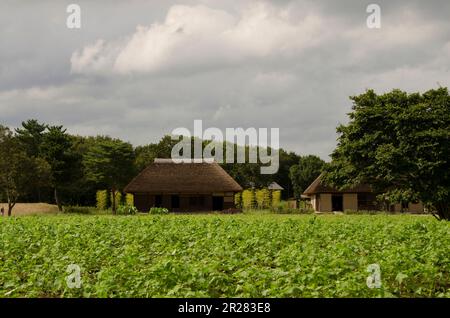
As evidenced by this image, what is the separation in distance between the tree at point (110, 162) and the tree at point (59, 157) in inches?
71.9

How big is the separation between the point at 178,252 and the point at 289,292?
4799 millimetres

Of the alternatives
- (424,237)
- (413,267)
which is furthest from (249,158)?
(413,267)

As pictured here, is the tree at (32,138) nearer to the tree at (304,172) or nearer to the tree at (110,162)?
the tree at (110,162)

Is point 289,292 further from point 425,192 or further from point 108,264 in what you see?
point 425,192

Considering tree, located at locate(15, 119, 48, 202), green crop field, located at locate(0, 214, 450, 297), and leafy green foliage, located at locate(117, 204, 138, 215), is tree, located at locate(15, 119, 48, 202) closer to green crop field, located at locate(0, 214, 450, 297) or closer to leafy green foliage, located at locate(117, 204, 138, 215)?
leafy green foliage, located at locate(117, 204, 138, 215)

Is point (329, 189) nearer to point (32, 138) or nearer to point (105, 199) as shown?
point (105, 199)

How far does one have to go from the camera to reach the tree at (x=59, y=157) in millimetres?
44656

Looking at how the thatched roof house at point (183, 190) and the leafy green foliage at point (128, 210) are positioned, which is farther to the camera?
the thatched roof house at point (183, 190)

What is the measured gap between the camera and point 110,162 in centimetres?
4644

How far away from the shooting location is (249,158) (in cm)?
6931

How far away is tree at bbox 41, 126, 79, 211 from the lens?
44656 millimetres

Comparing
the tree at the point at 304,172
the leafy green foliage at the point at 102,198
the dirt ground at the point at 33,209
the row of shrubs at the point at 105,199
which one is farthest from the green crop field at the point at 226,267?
the tree at the point at 304,172
